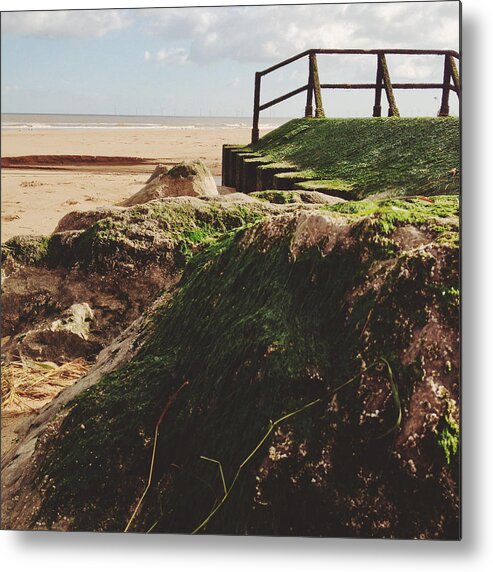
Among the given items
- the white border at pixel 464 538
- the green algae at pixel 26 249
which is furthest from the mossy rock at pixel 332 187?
the green algae at pixel 26 249

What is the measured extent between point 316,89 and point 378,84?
0.97 ft

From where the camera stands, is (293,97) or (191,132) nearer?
(293,97)

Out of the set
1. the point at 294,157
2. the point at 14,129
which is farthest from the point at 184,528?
the point at 294,157

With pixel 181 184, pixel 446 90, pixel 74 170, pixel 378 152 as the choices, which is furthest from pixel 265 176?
pixel 446 90

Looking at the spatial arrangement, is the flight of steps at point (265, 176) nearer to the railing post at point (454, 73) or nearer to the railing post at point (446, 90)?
the railing post at point (446, 90)

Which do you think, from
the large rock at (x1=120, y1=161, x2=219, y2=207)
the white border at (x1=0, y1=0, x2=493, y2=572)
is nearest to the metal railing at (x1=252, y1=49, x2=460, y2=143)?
the white border at (x1=0, y1=0, x2=493, y2=572)

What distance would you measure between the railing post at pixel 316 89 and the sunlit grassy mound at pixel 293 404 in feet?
2.91

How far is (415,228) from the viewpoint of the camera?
233 centimetres

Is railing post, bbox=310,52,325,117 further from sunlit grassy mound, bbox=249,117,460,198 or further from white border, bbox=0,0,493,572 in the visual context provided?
white border, bbox=0,0,493,572

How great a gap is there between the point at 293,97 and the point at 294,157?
4.36 feet

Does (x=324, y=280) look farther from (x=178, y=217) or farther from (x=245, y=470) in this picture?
(x=178, y=217)

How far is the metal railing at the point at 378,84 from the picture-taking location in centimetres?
289

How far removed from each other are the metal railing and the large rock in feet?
3.08

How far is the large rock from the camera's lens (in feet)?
15.4
